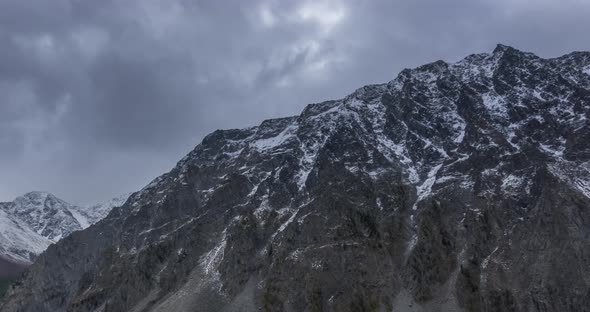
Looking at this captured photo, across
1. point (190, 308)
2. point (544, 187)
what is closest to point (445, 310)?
point (544, 187)

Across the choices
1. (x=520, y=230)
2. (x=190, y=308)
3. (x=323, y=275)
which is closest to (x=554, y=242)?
(x=520, y=230)

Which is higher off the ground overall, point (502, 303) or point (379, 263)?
point (379, 263)

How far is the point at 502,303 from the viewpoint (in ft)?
557

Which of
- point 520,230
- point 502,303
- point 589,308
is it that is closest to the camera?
point 589,308

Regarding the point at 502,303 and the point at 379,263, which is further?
the point at 379,263

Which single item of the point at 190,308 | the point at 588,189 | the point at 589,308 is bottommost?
the point at 589,308

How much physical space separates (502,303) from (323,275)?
177ft

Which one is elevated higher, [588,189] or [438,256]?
[588,189]

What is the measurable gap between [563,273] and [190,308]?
104450 mm

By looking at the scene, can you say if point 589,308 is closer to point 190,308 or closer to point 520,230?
point 520,230

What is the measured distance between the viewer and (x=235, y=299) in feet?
641

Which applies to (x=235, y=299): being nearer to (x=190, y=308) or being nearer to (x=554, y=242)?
(x=190, y=308)

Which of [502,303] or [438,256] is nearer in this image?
[502,303]

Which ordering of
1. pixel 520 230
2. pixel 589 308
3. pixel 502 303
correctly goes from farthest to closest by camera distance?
pixel 520 230 < pixel 502 303 < pixel 589 308
